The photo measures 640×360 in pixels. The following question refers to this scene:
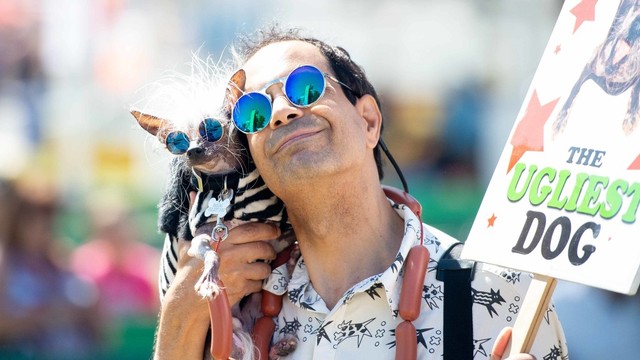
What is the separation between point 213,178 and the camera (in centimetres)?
313

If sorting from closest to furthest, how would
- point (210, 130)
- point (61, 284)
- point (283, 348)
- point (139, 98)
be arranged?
point (283, 348), point (210, 130), point (61, 284), point (139, 98)

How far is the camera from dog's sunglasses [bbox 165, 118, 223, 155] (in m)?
3.10

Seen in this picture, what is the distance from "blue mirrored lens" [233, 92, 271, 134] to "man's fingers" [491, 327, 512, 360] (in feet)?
2.95

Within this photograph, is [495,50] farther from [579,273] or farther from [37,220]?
[579,273]

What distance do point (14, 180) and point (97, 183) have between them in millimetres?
520

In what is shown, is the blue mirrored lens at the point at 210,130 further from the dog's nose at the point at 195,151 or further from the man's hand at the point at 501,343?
the man's hand at the point at 501,343

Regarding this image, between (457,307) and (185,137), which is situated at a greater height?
(185,137)

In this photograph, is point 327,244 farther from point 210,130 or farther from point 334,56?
point 334,56

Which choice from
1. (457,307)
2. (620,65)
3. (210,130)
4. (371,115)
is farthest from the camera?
(371,115)

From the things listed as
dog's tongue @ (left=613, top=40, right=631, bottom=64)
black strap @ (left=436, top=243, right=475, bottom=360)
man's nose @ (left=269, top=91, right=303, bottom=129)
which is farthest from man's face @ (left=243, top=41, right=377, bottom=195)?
dog's tongue @ (left=613, top=40, right=631, bottom=64)

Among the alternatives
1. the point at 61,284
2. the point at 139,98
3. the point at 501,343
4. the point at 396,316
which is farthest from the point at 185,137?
the point at 139,98

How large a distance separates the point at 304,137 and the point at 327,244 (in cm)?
32

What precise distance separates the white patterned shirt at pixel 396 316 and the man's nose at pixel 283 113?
0.42 meters

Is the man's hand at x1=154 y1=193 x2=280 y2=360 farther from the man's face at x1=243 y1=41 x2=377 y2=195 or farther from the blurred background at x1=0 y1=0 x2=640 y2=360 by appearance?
the blurred background at x1=0 y1=0 x2=640 y2=360
